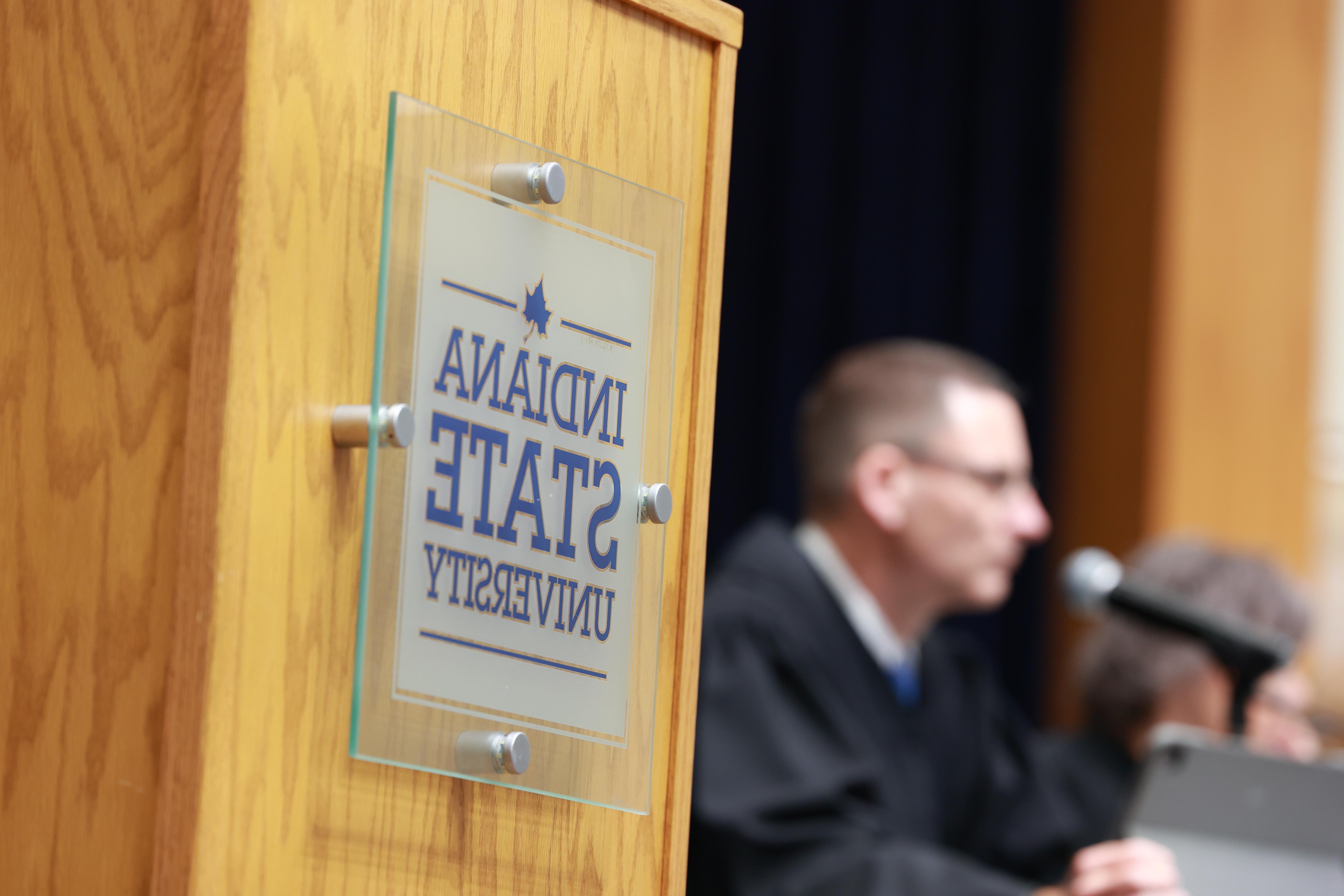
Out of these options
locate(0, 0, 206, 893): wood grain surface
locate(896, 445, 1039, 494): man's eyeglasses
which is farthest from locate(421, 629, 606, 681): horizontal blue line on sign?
locate(896, 445, 1039, 494): man's eyeglasses

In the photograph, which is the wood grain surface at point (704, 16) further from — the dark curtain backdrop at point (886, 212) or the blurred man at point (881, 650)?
the dark curtain backdrop at point (886, 212)

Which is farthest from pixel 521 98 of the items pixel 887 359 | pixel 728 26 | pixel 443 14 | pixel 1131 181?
pixel 1131 181

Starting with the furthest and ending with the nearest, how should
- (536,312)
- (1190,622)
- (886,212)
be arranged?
(886,212), (1190,622), (536,312)

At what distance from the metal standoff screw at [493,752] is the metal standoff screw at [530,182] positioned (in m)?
0.25

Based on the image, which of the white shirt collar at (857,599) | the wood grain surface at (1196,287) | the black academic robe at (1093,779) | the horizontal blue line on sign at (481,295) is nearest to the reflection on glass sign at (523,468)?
the horizontal blue line on sign at (481,295)

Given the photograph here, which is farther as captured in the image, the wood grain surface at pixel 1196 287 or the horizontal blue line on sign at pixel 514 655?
the wood grain surface at pixel 1196 287

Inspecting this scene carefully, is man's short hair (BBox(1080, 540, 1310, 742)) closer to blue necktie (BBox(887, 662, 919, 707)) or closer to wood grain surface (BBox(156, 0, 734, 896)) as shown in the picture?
blue necktie (BBox(887, 662, 919, 707))

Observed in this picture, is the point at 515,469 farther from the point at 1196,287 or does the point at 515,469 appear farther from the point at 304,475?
the point at 1196,287

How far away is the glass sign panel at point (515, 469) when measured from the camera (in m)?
0.73

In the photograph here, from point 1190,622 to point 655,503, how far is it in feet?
4.71

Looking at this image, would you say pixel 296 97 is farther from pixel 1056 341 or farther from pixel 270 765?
pixel 1056 341

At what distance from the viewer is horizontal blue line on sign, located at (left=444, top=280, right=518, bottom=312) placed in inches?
29.9

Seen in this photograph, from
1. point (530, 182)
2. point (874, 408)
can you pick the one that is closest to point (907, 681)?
point (874, 408)

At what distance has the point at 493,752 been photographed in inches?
30.0
